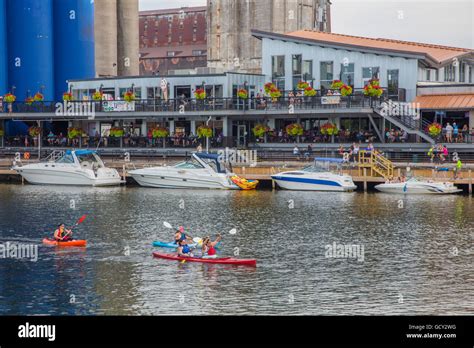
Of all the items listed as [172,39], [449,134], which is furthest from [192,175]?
[172,39]

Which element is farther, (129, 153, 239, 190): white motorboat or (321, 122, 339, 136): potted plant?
(321, 122, 339, 136): potted plant

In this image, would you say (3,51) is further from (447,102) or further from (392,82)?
(447,102)

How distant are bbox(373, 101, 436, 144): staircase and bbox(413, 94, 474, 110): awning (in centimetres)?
156

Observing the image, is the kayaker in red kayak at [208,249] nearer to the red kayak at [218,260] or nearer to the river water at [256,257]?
the red kayak at [218,260]

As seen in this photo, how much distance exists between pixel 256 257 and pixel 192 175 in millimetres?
34793

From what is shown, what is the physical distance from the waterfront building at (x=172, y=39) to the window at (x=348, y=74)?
81227 mm

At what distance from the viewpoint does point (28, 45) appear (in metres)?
118

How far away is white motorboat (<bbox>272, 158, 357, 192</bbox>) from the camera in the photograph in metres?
80.4

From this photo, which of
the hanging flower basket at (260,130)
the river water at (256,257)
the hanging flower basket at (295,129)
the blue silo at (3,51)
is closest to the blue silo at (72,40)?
the blue silo at (3,51)

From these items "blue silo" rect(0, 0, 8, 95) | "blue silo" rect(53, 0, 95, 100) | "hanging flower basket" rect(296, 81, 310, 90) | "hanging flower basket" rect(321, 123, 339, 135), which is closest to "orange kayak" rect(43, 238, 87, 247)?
"hanging flower basket" rect(321, 123, 339, 135)

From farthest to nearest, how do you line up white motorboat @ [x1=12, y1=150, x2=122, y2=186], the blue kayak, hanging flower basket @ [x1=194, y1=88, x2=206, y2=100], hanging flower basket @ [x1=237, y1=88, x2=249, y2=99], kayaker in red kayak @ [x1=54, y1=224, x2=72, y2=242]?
hanging flower basket @ [x1=194, y1=88, x2=206, y2=100] < hanging flower basket @ [x1=237, y1=88, x2=249, y2=99] < white motorboat @ [x1=12, y1=150, x2=122, y2=186] < kayaker in red kayak @ [x1=54, y1=224, x2=72, y2=242] < the blue kayak

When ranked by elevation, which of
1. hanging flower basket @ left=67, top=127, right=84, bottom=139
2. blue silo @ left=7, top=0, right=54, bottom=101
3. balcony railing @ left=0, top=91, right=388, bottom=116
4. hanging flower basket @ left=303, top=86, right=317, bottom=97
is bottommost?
hanging flower basket @ left=67, top=127, right=84, bottom=139

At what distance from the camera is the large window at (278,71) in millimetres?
102875

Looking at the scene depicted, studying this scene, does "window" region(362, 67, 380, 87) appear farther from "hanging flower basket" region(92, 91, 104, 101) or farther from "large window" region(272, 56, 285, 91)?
"hanging flower basket" region(92, 91, 104, 101)
